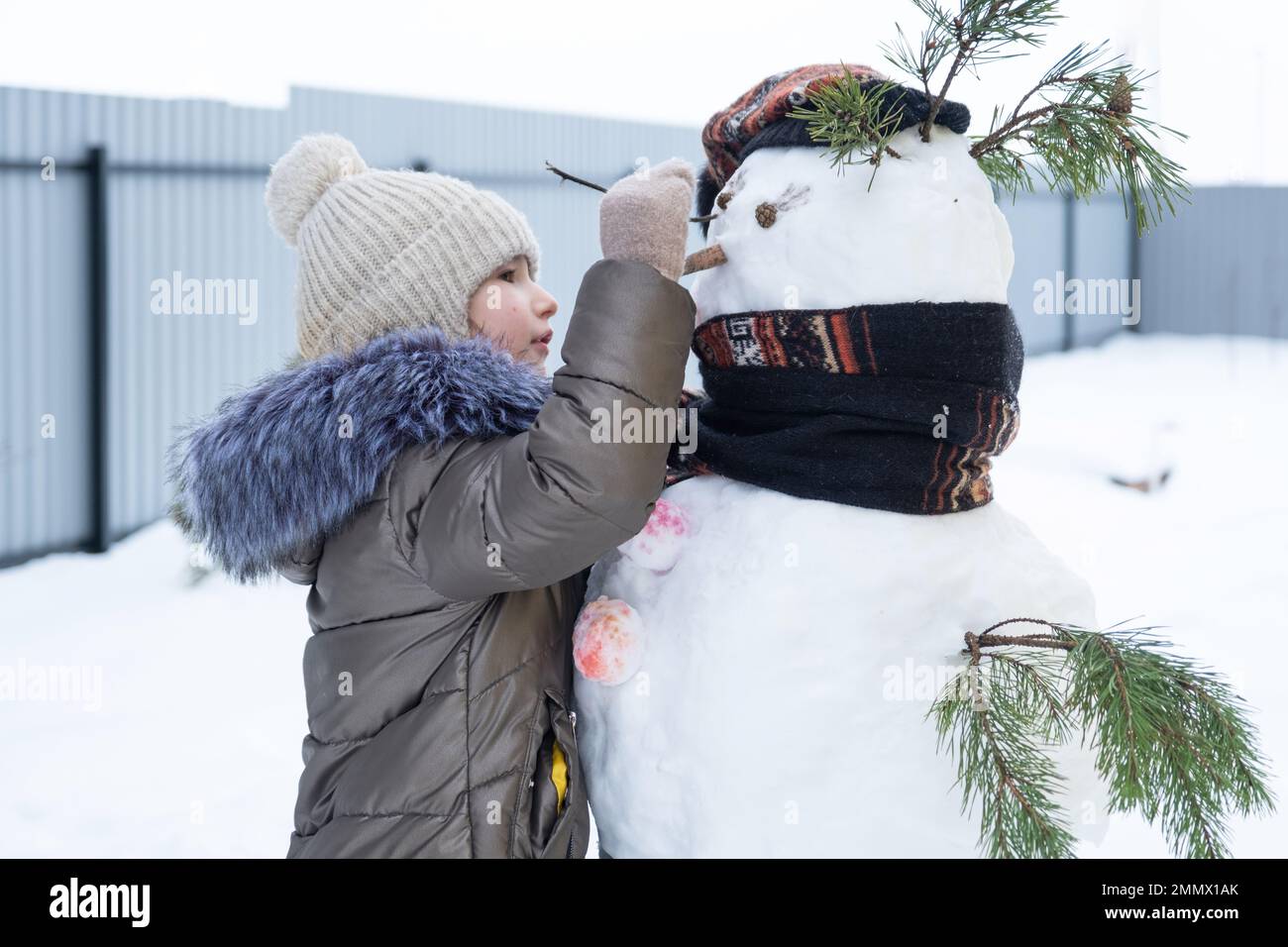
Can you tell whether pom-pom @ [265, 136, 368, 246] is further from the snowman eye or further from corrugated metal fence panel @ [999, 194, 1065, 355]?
corrugated metal fence panel @ [999, 194, 1065, 355]

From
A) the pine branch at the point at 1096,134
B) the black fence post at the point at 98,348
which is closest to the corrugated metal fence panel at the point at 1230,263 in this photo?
the black fence post at the point at 98,348

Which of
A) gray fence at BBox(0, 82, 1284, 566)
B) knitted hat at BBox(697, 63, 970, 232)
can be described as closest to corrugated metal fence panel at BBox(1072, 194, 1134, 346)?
gray fence at BBox(0, 82, 1284, 566)

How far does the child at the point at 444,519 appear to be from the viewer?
1.11 metres

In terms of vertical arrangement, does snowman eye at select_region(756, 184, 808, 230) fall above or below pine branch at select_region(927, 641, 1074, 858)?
above

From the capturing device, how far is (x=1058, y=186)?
129cm

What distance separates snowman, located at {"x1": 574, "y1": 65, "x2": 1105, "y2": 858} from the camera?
3.57 ft

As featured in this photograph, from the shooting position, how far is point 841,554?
1103 millimetres

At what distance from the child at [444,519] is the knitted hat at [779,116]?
125mm

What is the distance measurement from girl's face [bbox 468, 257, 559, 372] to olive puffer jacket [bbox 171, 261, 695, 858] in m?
0.13

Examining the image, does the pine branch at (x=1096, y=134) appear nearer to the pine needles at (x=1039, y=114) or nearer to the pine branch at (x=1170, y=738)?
the pine needles at (x=1039, y=114)

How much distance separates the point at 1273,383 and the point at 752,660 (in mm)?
8208

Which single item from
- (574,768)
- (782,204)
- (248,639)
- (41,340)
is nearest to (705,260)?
(782,204)
